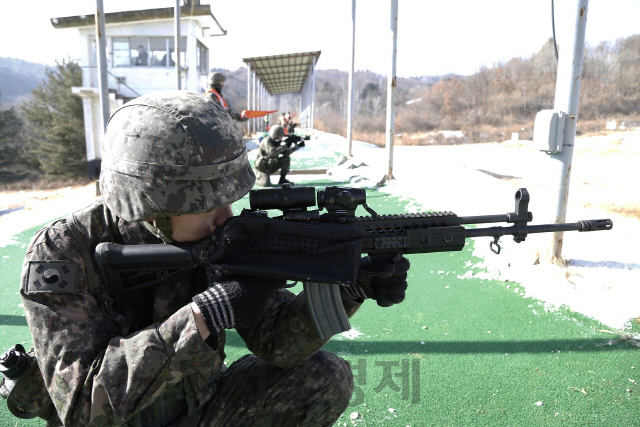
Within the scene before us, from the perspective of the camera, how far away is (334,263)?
1683 millimetres

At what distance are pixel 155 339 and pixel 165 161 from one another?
23.6 inches

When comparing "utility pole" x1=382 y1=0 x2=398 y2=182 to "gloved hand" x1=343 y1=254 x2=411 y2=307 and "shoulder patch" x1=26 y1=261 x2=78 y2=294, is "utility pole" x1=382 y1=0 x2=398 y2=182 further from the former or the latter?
"shoulder patch" x1=26 y1=261 x2=78 y2=294

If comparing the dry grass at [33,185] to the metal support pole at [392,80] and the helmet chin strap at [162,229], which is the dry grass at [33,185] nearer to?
the metal support pole at [392,80]

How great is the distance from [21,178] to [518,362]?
40213mm

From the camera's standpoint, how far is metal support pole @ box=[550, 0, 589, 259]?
3.56m

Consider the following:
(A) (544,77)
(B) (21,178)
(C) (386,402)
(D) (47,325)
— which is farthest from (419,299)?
Result: (A) (544,77)

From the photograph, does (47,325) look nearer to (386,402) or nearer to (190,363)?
(190,363)

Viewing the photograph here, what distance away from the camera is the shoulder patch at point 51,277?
Answer: 142 cm

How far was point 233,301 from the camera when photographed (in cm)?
146

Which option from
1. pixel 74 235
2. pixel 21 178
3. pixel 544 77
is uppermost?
pixel 544 77

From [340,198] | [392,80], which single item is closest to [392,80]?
[392,80]

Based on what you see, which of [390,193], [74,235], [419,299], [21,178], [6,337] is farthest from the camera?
[21,178]

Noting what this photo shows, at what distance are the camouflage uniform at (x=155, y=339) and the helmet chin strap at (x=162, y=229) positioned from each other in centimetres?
6

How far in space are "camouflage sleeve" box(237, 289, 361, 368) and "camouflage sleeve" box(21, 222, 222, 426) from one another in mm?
328
